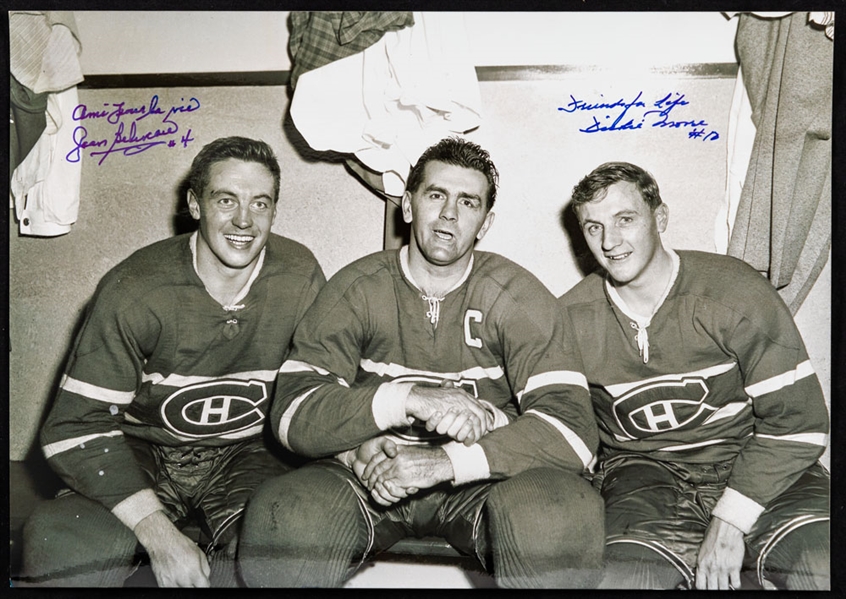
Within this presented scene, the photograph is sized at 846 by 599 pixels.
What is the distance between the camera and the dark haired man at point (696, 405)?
65.1 inches

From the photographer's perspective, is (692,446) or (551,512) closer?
(551,512)

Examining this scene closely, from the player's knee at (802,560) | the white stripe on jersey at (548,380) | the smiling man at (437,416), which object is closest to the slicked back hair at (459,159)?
the smiling man at (437,416)

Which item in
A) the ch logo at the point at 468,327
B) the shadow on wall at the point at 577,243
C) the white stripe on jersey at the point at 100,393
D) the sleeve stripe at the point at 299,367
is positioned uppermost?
the shadow on wall at the point at 577,243

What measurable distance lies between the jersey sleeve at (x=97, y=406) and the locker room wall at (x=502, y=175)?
0.34ft

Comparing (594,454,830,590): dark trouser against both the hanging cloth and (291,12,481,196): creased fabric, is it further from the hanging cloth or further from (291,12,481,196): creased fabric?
(291,12,481,196): creased fabric

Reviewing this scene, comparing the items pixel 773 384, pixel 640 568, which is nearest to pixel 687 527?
pixel 640 568

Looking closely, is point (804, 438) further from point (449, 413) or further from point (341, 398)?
point (341, 398)

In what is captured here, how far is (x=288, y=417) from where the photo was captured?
167 cm

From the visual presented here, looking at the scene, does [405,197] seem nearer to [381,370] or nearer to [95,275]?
[381,370]

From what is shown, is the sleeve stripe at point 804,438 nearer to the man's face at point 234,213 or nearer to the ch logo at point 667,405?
the ch logo at point 667,405

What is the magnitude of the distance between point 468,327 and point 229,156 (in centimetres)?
63

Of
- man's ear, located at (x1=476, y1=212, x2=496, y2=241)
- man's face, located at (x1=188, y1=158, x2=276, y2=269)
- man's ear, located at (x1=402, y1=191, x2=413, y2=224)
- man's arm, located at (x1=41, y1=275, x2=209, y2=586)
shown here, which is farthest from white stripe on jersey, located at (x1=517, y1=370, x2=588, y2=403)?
man's arm, located at (x1=41, y1=275, x2=209, y2=586)
